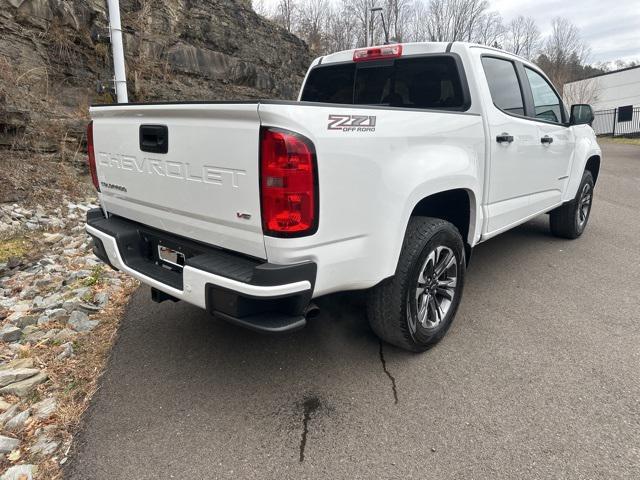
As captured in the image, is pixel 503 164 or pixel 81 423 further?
pixel 503 164

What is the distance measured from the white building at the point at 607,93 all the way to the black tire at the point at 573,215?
31.4m

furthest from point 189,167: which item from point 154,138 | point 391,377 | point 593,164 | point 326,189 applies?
point 593,164

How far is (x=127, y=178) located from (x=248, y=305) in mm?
1300

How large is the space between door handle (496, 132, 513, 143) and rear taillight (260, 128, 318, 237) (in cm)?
201

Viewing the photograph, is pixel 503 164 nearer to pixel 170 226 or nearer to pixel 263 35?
pixel 170 226

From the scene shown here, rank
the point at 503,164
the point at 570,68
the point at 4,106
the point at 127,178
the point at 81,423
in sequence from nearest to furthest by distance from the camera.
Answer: the point at 81,423
the point at 127,178
the point at 503,164
the point at 4,106
the point at 570,68

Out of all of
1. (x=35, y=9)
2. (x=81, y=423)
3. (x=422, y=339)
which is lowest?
(x=81, y=423)

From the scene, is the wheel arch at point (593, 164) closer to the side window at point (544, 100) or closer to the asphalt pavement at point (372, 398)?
the side window at point (544, 100)

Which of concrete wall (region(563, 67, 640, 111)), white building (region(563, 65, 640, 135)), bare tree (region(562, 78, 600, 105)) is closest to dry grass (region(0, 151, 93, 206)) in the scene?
white building (region(563, 65, 640, 135))

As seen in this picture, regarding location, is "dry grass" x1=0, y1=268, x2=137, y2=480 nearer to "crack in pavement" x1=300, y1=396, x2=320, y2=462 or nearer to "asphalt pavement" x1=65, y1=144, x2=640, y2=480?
"asphalt pavement" x1=65, y1=144, x2=640, y2=480

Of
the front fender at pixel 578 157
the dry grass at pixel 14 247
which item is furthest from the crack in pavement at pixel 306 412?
the dry grass at pixel 14 247

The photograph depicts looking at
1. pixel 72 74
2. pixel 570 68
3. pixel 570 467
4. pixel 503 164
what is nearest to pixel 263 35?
pixel 72 74

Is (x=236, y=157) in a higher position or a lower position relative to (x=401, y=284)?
higher

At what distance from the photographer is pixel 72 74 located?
9.21 metres
